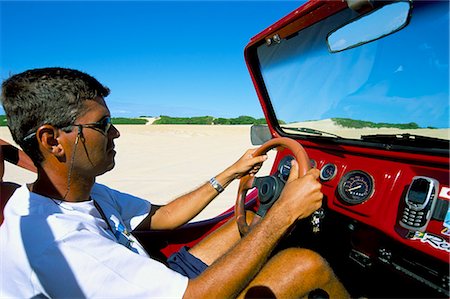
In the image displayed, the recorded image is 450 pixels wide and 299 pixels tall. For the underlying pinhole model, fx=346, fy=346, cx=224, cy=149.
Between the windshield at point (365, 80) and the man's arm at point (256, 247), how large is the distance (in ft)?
2.12

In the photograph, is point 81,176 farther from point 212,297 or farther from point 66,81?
point 212,297

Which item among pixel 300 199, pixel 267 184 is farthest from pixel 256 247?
pixel 267 184

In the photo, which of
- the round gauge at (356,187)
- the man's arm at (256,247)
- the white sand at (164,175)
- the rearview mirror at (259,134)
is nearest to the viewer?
the man's arm at (256,247)

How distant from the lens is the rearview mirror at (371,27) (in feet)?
4.98

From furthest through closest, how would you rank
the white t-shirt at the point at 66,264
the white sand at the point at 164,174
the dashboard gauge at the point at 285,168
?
the white sand at the point at 164,174
the dashboard gauge at the point at 285,168
the white t-shirt at the point at 66,264

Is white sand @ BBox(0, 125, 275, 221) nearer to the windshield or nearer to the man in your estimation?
the windshield

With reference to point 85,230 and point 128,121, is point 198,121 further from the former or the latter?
point 85,230

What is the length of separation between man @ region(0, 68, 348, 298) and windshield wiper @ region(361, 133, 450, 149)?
536 millimetres

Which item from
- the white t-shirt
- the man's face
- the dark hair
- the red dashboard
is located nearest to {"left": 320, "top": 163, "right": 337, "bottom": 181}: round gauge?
the red dashboard

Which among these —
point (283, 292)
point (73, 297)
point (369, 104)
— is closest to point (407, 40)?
point (369, 104)

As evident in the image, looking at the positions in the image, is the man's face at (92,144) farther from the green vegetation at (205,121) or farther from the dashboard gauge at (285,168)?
the green vegetation at (205,121)

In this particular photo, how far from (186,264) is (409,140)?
1427 mm

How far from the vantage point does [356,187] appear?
185 cm

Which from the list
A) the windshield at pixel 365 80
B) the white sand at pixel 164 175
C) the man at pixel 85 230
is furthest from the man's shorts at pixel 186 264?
the white sand at pixel 164 175
